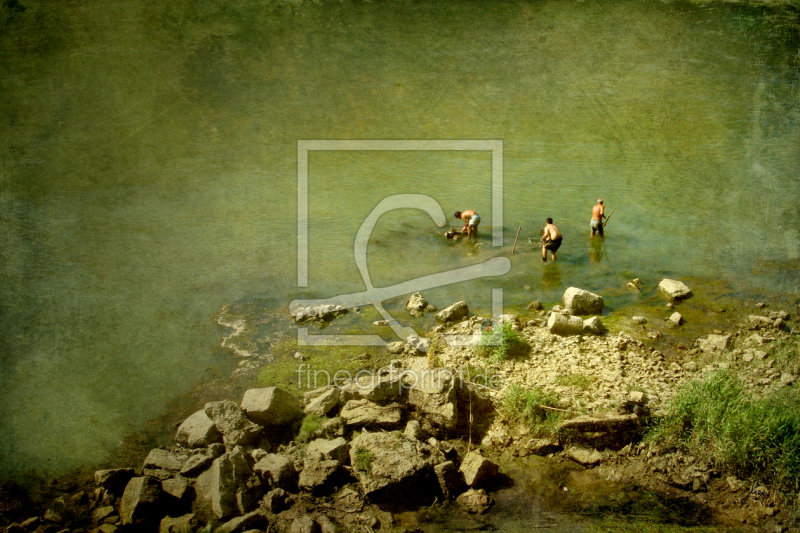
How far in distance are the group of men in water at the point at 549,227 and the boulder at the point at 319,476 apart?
639 centimetres

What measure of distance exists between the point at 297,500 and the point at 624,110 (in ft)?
35.8

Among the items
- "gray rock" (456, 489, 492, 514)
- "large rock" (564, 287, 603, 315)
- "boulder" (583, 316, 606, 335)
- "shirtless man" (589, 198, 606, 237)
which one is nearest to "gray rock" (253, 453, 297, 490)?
"gray rock" (456, 489, 492, 514)

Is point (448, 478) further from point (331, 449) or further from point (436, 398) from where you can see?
point (331, 449)

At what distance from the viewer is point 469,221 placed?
12.1 m

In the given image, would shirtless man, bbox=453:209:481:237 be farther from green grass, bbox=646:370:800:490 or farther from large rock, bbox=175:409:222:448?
large rock, bbox=175:409:222:448

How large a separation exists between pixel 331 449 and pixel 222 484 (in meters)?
1.13

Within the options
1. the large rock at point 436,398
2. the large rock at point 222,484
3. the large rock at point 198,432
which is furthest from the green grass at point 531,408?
the large rock at point 198,432

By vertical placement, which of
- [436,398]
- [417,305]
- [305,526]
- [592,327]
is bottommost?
[305,526]

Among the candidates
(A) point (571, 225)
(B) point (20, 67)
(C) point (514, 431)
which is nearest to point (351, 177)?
(A) point (571, 225)

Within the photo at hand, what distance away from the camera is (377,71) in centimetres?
1341

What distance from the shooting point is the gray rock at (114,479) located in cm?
641

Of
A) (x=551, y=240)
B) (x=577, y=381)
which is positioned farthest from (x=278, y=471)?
(x=551, y=240)

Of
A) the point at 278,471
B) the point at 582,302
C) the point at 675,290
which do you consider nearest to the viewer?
the point at 278,471

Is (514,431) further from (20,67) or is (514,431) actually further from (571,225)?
(20,67)
